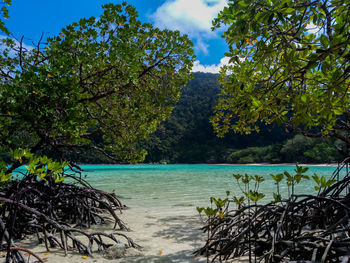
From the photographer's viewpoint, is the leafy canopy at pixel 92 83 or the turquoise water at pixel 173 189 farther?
the turquoise water at pixel 173 189

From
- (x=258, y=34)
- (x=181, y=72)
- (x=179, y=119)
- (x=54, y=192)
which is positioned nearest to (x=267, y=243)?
(x=258, y=34)

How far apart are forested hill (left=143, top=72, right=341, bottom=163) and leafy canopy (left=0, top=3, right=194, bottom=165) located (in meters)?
67.5

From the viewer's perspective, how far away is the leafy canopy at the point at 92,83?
321 cm

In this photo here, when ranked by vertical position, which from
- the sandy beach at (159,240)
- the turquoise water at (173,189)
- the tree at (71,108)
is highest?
the tree at (71,108)

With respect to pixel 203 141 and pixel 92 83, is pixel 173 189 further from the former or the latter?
pixel 203 141

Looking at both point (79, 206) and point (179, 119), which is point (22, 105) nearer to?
point (79, 206)

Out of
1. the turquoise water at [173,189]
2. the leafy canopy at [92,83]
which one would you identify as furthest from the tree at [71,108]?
the turquoise water at [173,189]

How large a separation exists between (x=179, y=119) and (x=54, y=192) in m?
116

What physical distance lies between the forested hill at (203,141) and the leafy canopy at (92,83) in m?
67.5

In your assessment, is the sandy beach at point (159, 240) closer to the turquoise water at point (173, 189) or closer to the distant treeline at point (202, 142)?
the turquoise water at point (173, 189)

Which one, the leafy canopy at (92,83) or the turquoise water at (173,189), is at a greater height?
the leafy canopy at (92,83)

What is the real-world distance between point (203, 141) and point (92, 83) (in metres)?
109

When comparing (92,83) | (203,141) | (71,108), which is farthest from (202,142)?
(71,108)

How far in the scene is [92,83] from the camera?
14.9 feet
